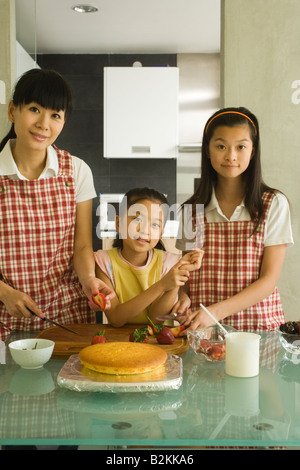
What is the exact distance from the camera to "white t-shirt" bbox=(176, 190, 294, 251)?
1.67 metres

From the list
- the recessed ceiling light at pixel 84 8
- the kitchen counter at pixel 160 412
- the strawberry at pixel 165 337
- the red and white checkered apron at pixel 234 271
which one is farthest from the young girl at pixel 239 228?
the recessed ceiling light at pixel 84 8

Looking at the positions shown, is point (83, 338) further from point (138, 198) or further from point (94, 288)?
point (138, 198)

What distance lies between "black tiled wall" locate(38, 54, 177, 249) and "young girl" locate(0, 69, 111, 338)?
333 cm

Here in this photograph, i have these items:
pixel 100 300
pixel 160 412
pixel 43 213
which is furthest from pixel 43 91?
pixel 160 412

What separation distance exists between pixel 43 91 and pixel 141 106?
3232 mm

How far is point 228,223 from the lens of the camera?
1725mm

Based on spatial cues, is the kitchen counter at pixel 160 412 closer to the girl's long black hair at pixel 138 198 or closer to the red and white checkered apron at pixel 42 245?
the red and white checkered apron at pixel 42 245

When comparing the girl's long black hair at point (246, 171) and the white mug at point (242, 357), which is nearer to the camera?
the white mug at point (242, 357)

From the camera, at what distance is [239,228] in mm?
1710

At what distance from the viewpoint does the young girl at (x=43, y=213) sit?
5.04ft

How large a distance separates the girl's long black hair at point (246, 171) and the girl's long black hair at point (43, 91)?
19.2 inches

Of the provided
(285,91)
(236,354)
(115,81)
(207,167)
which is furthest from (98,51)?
(236,354)

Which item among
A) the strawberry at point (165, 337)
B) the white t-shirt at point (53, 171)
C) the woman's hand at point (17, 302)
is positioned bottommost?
the strawberry at point (165, 337)

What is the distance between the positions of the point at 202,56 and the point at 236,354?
4.51 meters
